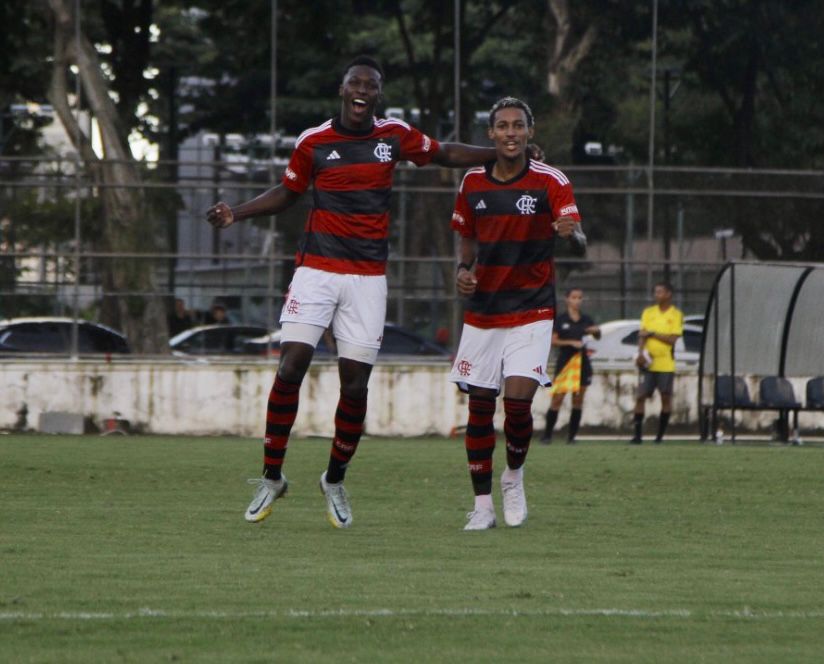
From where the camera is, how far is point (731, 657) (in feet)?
17.4

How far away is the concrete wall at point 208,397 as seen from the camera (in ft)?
76.4

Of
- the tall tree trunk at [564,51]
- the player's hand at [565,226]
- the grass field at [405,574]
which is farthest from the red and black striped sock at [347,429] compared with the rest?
the tall tree trunk at [564,51]

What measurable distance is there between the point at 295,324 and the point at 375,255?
512 millimetres

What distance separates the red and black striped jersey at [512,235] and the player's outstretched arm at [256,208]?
0.86 m

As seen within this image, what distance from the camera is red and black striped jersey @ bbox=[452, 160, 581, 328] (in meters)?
9.44

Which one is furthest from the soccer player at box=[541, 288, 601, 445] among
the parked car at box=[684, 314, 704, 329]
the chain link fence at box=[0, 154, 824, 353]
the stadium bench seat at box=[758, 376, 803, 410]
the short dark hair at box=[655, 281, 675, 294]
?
the parked car at box=[684, 314, 704, 329]

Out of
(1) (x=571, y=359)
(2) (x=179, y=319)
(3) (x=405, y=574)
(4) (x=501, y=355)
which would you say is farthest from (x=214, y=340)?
(3) (x=405, y=574)

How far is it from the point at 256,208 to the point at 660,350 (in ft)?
46.3

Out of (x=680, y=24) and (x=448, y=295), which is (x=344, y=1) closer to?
(x=680, y=24)

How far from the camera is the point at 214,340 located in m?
23.7

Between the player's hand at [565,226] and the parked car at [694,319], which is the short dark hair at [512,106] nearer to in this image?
the player's hand at [565,226]

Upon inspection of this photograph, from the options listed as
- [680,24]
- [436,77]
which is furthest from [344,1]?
[680,24]

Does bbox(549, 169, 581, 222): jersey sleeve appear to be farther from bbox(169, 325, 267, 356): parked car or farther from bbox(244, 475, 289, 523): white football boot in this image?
bbox(169, 325, 267, 356): parked car

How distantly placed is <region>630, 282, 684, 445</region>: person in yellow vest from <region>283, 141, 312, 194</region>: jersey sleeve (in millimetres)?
13856
